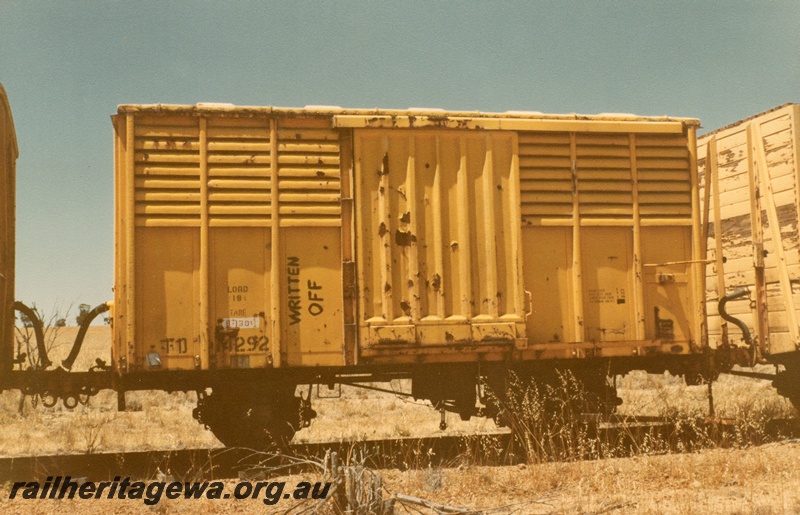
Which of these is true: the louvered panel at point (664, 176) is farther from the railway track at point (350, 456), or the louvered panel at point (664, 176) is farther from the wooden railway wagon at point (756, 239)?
the railway track at point (350, 456)

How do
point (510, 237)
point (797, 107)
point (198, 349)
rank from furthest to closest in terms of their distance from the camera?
point (797, 107), point (510, 237), point (198, 349)

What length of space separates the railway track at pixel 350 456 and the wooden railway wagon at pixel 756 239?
105 centimetres

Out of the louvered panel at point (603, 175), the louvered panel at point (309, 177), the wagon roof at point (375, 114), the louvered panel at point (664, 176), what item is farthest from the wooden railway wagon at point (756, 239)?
the louvered panel at point (309, 177)

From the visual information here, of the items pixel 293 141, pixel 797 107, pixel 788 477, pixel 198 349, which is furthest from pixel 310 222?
pixel 797 107

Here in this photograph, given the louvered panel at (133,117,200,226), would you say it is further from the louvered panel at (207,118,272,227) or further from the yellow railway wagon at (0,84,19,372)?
the yellow railway wagon at (0,84,19,372)

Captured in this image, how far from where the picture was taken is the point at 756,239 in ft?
30.7

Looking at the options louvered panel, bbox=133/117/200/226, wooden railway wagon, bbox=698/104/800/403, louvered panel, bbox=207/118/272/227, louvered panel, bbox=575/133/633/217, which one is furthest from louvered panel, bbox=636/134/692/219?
louvered panel, bbox=133/117/200/226

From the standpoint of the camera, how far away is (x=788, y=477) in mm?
6582

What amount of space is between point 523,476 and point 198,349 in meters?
3.48

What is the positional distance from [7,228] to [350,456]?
→ 4653 millimetres

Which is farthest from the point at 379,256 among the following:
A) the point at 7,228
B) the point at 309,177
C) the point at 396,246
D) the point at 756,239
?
the point at 756,239

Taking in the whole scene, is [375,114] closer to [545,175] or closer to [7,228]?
[545,175]

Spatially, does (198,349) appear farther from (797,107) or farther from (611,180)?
(797,107)

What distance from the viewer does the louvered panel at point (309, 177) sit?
7879 millimetres
